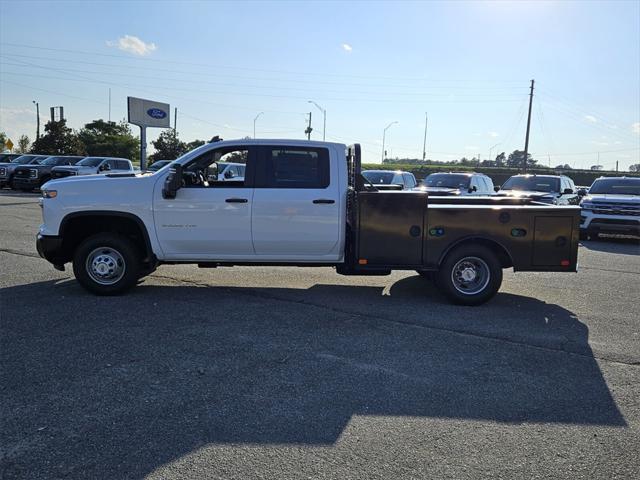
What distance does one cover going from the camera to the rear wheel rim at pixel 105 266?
7.00 meters

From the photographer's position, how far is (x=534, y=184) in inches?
695

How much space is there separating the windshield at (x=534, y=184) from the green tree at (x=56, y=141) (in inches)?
2008

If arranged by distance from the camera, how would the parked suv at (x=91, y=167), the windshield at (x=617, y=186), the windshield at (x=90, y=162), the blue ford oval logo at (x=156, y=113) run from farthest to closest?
the blue ford oval logo at (x=156, y=113) < the windshield at (x=90, y=162) < the parked suv at (x=91, y=167) < the windshield at (x=617, y=186)

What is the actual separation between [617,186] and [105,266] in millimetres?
14965

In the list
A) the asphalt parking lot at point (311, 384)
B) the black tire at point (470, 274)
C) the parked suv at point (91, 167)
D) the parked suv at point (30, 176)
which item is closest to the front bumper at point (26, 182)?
the parked suv at point (30, 176)

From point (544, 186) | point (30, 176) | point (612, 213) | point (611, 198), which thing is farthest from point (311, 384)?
point (30, 176)

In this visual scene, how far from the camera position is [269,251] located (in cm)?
709

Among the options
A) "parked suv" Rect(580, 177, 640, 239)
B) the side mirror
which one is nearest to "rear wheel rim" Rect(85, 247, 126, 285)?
the side mirror

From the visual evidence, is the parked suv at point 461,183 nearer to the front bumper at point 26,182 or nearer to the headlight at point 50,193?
the headlight at point 50,193

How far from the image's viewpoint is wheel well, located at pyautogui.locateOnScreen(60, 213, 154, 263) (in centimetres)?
697

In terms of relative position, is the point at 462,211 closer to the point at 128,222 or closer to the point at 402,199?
the point at 402,199

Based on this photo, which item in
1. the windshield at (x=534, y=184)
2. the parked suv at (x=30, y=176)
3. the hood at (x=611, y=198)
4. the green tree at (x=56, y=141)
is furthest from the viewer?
the green tree at (x=56, y=141)

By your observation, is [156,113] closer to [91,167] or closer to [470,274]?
[91,167]

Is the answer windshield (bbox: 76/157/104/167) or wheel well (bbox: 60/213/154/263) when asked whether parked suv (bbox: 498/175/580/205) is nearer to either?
wheel well (bbox: 60/213/154/263)
